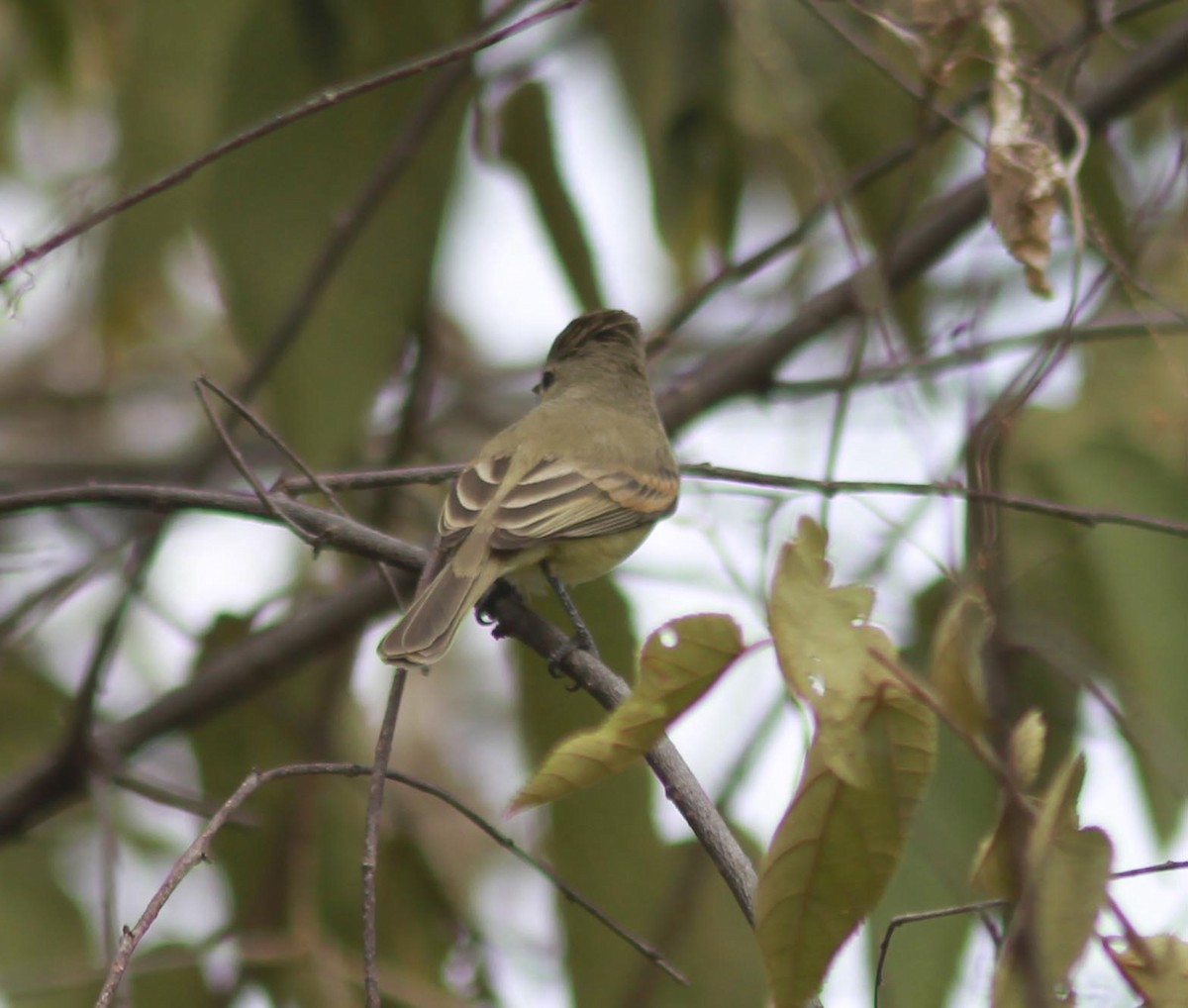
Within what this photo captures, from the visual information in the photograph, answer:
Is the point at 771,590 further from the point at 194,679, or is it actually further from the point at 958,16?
the point at 194,679

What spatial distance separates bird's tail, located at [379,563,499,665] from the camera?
8.70 feet

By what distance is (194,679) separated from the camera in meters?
3.91

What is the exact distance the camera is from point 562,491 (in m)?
3.57

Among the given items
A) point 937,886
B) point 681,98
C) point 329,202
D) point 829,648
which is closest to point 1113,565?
point 937,886

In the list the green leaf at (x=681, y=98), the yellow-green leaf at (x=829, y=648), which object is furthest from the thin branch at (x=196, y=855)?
the green leaf at (x=681, y=98)

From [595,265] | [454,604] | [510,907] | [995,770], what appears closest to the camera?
[995,770]

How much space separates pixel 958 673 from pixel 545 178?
2.89 m

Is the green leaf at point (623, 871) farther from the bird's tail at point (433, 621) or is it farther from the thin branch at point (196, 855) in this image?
the thin branch at point (196, 855)

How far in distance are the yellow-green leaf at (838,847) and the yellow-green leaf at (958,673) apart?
0.06 m

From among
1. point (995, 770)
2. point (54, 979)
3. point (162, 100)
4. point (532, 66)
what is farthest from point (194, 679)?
point (995, 770)

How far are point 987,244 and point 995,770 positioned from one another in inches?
96.5

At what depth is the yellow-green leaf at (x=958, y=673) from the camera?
5.22 feet

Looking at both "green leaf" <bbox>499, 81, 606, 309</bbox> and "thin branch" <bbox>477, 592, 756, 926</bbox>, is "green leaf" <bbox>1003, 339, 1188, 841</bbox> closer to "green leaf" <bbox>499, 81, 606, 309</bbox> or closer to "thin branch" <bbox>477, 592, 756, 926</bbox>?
"green leaf" <bbox>499, 81, 606, 309</bbox>

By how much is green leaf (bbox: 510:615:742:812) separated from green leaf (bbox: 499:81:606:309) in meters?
2.67
